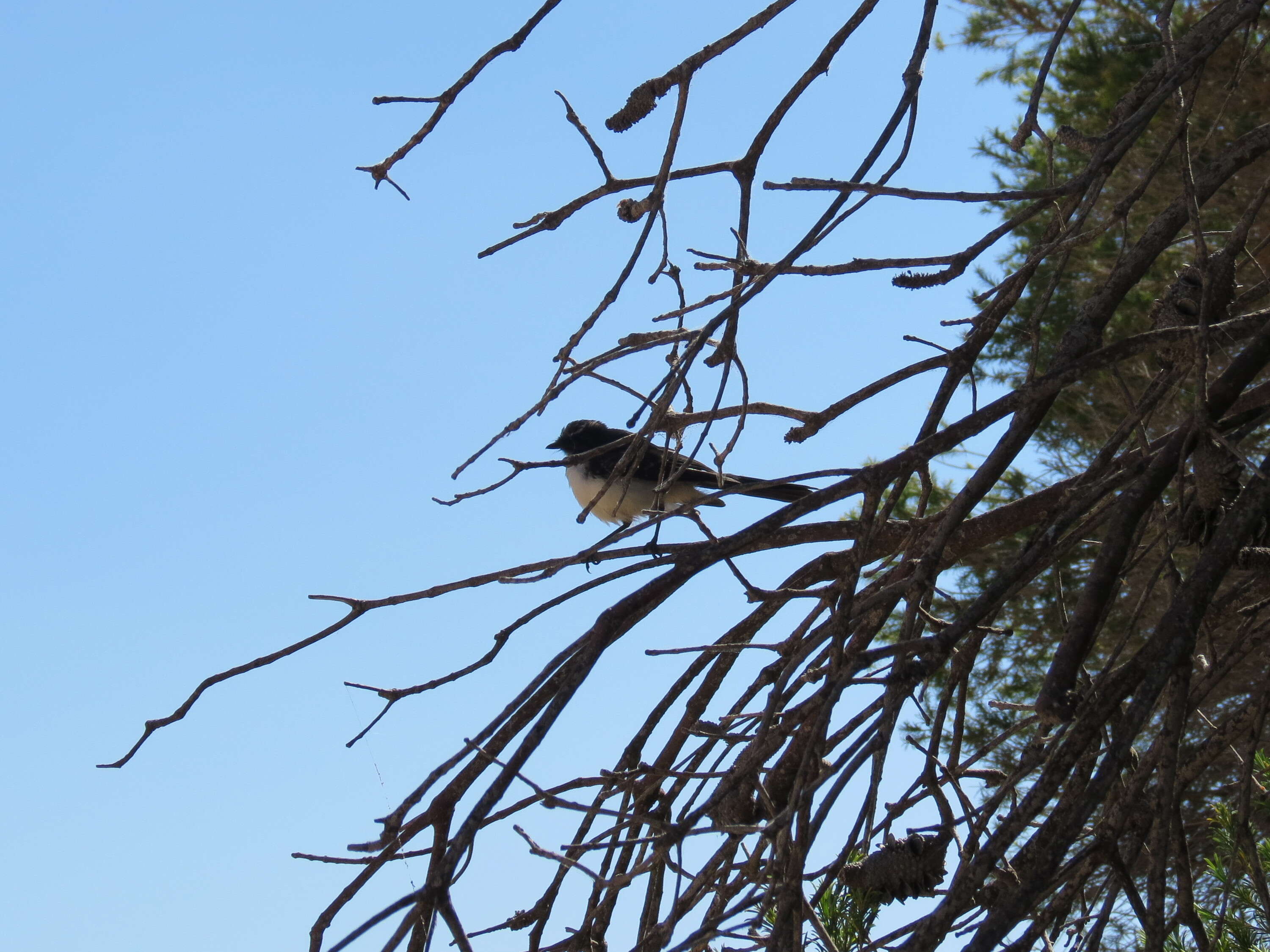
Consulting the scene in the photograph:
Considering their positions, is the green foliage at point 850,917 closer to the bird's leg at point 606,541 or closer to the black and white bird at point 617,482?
the bird's leg at point 606,541

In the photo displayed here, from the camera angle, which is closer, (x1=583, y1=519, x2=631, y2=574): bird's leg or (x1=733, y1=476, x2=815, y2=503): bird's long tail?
(x1=583, y1=519, x2=631, y2=574): bird's leg

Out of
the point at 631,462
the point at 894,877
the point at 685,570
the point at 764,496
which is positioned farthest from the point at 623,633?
the point at 764,496

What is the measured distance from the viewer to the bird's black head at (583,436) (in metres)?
7.61

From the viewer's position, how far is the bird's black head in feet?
25.0

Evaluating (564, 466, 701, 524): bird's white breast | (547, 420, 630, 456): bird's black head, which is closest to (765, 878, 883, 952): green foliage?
(564, 466, 701, 524): bird's white breast

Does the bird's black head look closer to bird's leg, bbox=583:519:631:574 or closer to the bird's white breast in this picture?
the bird's white breast

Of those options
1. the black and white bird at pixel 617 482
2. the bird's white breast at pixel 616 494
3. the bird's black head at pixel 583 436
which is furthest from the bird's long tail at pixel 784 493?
the bird's black head at pixel 583 436

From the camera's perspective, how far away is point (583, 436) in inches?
302

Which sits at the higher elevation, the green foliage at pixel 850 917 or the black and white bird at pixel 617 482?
the black and white bird at pixel 617 482

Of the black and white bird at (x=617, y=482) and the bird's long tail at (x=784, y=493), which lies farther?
the black and white bird at (x=617, y=482)

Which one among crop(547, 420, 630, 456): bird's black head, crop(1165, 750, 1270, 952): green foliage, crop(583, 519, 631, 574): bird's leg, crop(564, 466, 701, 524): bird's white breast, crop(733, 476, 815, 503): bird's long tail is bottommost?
crop(1165, 750, 1270, 952): green foliage

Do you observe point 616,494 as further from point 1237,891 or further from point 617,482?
point 1237,891

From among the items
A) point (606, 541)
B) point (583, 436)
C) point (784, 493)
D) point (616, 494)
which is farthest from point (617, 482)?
point (606, 541)

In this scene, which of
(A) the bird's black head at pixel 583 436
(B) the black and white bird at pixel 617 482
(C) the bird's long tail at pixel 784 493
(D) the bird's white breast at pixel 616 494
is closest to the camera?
(C) the bird's long tail at pixel 784 493
